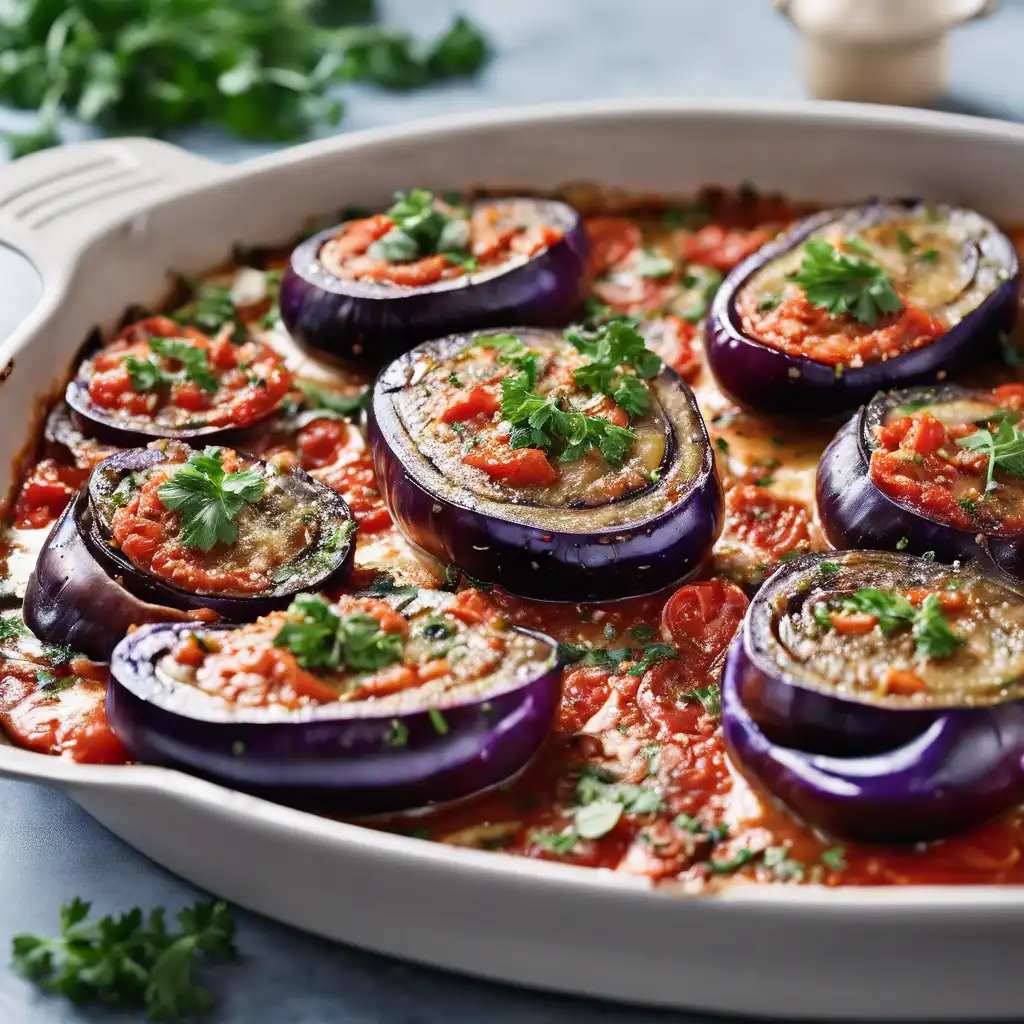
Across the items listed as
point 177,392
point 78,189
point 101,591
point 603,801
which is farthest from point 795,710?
point 78,189

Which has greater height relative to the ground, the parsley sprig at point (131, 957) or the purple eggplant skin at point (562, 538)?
the purple eggplant skin at point (562, 538)

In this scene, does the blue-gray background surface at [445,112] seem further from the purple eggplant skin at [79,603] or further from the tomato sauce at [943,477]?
the tomato sauce at [943,477]

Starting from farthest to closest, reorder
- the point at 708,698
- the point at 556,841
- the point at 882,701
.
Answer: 1. the point at 708,698
2. the point at 556,841
3. the point at 882,701

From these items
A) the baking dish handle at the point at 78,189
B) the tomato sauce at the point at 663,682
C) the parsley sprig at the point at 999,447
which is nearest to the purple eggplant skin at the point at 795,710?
the tomato sauce at the point at 663,682

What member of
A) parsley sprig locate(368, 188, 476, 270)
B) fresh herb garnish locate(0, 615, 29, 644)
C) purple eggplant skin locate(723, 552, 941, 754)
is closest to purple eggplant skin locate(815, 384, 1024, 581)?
purple eggplant skin locate(723, 552, 941, 754)

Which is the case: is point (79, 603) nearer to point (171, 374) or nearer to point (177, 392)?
point (177, 392)

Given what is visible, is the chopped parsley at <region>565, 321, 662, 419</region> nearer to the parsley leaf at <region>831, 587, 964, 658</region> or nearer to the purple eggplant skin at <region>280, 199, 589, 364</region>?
the purple eggplant skin at <region>280, 199, 589, 364</region>

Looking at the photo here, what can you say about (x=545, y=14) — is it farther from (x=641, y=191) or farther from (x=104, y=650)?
(x=104, y=650)
